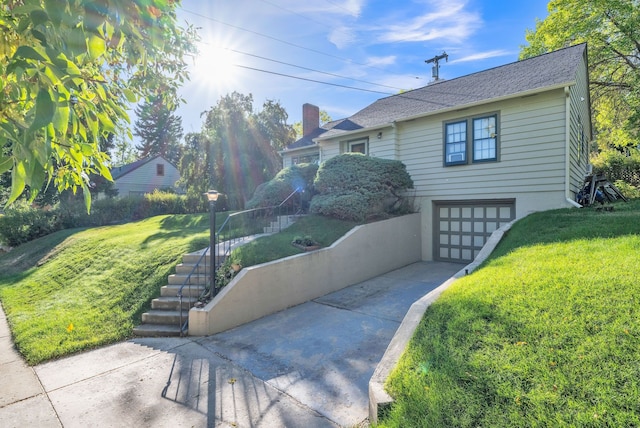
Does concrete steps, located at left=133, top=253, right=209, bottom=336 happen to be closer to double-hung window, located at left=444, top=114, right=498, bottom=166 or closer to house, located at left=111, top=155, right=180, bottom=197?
double-hung window, located at left=444, top=114, right=498, bottom=166

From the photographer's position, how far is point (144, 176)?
32625 mm

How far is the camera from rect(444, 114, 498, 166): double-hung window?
31.1 feet

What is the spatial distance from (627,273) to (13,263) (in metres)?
17.3

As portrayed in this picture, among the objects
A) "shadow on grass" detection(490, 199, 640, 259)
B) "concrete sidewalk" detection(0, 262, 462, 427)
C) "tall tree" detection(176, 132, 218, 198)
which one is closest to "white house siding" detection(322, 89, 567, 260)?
"shadow on grass" detection(490, 199, 640, 259)

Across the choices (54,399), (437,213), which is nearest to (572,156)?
(437,213)

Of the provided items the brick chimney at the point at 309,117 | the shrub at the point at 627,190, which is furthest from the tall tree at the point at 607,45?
the brick chimney at the point at 309,117

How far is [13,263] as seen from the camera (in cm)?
1258

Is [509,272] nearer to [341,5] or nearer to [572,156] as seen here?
[572,156]

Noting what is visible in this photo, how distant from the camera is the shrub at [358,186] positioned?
934 cm

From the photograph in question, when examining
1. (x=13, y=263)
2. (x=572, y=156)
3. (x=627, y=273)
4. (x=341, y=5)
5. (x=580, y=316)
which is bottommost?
(x=13, y=263)

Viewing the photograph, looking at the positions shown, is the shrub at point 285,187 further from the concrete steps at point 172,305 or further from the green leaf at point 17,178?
the green leaf at point 17,178

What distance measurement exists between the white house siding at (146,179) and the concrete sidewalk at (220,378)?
92.5ft

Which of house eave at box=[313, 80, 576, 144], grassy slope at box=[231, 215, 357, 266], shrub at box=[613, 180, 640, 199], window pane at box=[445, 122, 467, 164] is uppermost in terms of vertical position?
house eave at box=[313, 80, 576, 144]

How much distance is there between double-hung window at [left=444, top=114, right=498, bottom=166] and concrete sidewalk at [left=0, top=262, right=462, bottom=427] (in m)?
5.74
